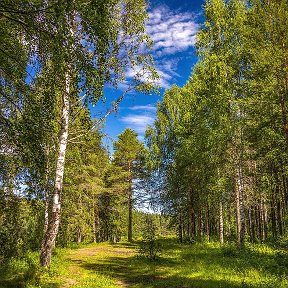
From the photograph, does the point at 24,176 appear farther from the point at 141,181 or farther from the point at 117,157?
the point at 117,157

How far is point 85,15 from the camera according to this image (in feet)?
25.1

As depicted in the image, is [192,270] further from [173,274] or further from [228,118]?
[228,118]

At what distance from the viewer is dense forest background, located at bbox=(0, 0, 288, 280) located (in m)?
8.40

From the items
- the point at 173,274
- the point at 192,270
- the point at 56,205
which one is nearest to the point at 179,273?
the point at 173,274

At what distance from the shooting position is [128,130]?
45031 mm

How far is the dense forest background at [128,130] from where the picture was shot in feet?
27.6

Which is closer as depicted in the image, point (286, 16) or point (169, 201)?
point (286, 16)

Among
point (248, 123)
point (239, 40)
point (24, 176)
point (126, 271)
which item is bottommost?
point (126, 271)

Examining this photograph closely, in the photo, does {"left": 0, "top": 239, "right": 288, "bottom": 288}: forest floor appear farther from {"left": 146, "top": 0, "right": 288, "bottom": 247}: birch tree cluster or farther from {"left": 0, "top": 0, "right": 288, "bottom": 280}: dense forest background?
{"left": 146, "top": 0, "right": 288, "bottom": 247}: birch tree cluster

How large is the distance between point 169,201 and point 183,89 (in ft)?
36.6

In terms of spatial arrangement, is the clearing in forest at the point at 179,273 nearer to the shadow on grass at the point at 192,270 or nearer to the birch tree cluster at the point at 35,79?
the shadow on grass at the point at 192,270

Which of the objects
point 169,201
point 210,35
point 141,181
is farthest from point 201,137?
point 141,181

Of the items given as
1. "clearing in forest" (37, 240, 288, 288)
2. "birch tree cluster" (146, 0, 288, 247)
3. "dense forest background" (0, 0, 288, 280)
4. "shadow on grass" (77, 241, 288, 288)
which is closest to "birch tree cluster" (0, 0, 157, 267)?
"dense forest background" (0, 0, 288, 280)

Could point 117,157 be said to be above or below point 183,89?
below
